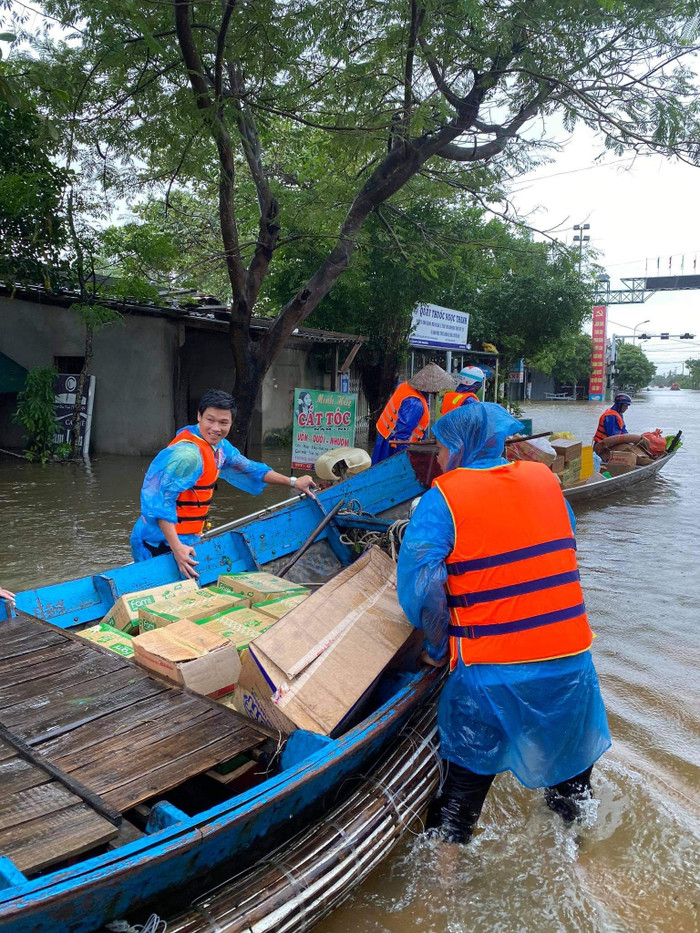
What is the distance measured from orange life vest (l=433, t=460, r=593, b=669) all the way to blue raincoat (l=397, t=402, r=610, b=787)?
0.05 m

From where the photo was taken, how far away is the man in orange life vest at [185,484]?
401 cm

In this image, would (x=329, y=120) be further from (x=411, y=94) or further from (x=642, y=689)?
(x=642, y=689)

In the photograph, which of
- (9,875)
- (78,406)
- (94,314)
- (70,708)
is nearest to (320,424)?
(94,314)

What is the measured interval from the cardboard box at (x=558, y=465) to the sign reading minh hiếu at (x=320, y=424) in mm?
2863

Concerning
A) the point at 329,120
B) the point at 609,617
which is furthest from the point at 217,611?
the point at 329,120

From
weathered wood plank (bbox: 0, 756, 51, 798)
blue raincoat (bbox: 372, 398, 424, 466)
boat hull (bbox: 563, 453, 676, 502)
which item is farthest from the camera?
boat hull (bbox: 563, 453, 676, 502)

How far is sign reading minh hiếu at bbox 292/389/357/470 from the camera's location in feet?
31.7

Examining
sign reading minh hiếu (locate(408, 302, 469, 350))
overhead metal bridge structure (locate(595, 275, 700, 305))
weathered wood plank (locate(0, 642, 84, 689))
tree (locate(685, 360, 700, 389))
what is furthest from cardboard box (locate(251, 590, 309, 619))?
tree (locate(685, 360, 700, 389))

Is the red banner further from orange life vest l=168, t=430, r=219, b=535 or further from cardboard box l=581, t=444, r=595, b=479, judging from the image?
orange life vest l=168, t=430, r=219, b=535

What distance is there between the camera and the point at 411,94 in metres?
7.16

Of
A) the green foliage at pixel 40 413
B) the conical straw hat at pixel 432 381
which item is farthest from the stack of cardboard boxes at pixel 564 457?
the green foliage at pixel 40 413

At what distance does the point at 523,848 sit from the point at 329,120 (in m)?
7.71

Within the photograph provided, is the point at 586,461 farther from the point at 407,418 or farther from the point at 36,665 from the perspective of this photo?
the point at 36,665

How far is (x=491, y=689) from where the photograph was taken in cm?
247
